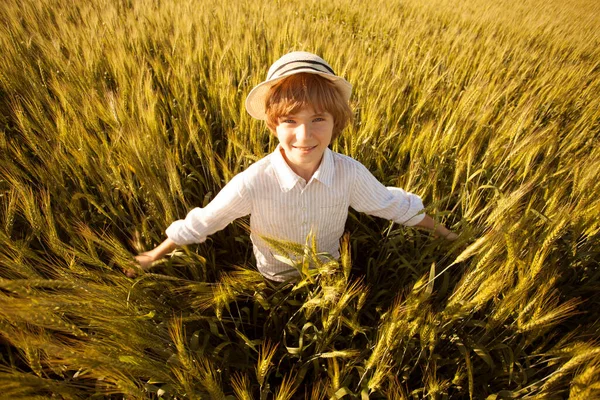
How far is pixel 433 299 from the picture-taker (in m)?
1.09

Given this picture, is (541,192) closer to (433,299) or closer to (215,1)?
(433,299)

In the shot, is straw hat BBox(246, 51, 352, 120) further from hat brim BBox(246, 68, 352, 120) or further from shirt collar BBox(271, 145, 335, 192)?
shirt collar BBox(271, 145, 335, 192)

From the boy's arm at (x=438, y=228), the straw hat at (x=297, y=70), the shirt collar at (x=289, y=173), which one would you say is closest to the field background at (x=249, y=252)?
the boy's arm at (x=438, y=228)

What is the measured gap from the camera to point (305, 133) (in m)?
0.83

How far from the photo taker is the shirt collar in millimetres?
909

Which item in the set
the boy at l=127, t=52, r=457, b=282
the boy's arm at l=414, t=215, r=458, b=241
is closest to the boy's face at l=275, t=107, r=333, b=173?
the boy at l=127, t=52, r=457, b=282

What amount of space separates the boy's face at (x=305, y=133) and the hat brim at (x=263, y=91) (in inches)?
3.9

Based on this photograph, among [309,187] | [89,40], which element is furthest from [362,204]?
[89,40]

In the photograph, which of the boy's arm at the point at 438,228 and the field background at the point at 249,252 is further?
the boy's arm at the point at 438,228

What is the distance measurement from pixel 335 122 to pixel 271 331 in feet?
2.51

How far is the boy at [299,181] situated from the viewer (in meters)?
0.84

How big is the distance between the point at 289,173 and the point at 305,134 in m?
0.14

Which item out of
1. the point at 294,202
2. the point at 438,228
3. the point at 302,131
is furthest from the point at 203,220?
the point at 438,228

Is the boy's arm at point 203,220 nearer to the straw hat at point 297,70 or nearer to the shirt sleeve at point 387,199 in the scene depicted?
the straw hat at point 297,70
